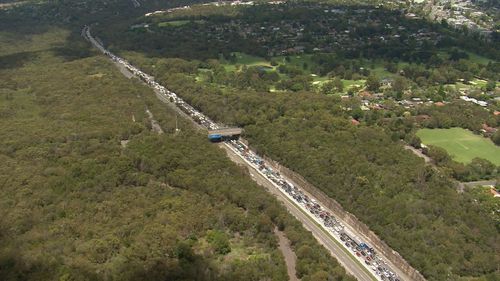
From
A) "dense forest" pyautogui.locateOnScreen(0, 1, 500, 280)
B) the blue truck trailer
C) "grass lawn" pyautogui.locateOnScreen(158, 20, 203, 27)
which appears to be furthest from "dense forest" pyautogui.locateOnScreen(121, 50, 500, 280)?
"grass lawn" pyautogui.locateOnScreen(158, 20, 203, 27)

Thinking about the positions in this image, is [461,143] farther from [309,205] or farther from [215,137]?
[215,137]

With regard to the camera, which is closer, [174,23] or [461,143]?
[461,143]

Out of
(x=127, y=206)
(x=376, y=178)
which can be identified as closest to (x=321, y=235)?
(x=376, y=178)

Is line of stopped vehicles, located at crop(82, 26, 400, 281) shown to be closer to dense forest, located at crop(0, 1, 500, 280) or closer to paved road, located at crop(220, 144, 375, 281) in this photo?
paved road, located at crop(220, 144, 375, 281)

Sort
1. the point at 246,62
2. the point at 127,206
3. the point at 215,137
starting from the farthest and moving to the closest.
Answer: the point at 246,62 → the point at 215,137 → the point at 127,206

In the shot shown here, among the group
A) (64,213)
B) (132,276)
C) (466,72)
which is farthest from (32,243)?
(466,72)

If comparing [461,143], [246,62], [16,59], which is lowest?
[246,62]

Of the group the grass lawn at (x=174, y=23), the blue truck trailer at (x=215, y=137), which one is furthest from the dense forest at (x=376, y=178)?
the grass lawn at (x=174, y=23)
